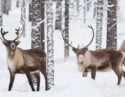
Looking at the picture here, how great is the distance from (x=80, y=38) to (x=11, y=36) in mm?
6182

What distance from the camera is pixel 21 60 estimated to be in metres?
11.3

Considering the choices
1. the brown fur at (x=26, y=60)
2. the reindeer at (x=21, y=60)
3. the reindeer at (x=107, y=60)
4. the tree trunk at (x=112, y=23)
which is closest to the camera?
the reindeer at (x=21, y=60)

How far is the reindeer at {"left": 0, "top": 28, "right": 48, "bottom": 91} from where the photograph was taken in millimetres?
11070

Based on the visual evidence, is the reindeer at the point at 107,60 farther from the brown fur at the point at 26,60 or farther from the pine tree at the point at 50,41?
the brown fur at the point at 26,60

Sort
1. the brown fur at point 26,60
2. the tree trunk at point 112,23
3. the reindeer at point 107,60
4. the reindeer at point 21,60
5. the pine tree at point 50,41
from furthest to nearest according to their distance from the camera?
the tree trunk at point 112,23
the reindeer at point 107,60
the pine tree at point 50,41
the brown fur at point 26,60
the reindeer at point 21,60

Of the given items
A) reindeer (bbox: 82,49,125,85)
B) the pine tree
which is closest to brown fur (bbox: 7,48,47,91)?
the pine tree

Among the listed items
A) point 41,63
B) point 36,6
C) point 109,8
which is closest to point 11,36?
point 109,8

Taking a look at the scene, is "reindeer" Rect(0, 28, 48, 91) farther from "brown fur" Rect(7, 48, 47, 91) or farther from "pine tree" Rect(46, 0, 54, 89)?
"pine tree" Rect(46, 0, 54, 89)

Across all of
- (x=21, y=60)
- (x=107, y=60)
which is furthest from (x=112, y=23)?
(x=21, y=60)

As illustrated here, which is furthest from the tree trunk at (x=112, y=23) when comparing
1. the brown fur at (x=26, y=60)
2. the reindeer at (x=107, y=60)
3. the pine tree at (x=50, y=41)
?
the brown fur at (x=26, y=60)

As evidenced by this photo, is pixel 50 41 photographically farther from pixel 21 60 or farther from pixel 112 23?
pixel 112 23

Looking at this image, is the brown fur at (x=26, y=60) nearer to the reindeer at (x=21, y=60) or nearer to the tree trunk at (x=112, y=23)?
the reindeer at (x=21, y=60)

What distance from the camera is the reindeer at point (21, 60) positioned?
36.3ft

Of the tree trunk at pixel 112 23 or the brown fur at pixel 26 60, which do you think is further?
the tree trunk at pixel 112 23
